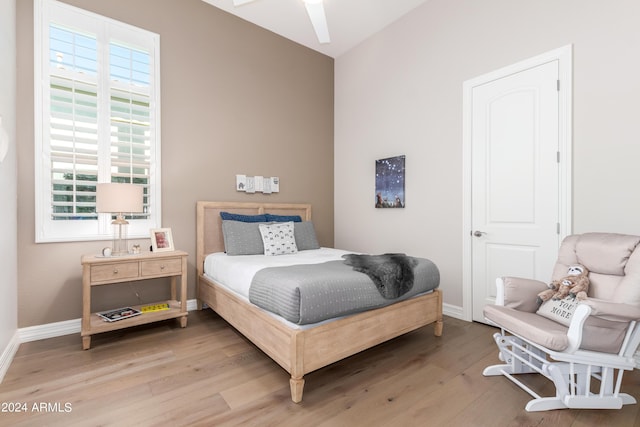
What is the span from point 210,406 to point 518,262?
2.73 meters

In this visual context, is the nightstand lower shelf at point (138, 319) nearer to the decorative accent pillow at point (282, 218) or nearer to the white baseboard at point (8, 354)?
the white baseboard at point (8, 354)

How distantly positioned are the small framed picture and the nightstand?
152mm

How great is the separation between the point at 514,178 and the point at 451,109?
38.9 inches

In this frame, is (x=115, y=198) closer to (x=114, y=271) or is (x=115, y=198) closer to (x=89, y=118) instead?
(x=114, y=271)

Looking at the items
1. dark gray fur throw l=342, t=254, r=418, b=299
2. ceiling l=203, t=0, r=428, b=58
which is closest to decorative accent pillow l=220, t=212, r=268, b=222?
dark gray fur throw l=342, t=254, r=418, b=299

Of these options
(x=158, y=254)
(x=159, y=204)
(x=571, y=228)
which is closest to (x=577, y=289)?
(x=571, y=228)

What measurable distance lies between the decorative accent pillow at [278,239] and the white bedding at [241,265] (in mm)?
263

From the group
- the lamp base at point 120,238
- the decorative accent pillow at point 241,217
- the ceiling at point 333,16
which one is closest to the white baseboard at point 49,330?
the lamp base at point 120,238

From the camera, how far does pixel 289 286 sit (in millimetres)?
1938

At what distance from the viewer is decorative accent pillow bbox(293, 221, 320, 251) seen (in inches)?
146

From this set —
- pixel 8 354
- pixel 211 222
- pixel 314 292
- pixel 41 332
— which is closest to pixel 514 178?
pixel 314 292

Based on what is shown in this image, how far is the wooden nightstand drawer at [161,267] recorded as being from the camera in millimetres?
2791

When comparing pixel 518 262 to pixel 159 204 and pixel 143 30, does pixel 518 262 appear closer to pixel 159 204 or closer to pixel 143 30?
pixel 159 204

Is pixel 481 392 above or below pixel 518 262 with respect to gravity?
below
